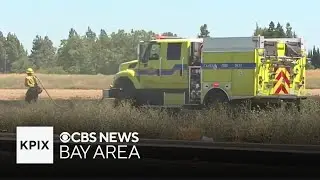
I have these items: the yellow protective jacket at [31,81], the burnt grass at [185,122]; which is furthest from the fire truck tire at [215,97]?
the yellow protective jacket at [31,81]

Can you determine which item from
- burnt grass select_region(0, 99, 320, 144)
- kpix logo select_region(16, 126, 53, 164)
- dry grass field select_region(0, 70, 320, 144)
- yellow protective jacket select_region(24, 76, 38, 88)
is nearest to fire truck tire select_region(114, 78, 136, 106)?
dry grass field select_region(0, 70, 320, 144)

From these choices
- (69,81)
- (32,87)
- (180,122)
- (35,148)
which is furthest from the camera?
(69,81)

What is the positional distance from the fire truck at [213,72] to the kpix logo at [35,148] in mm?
7157

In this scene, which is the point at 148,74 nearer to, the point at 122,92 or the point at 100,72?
the point at 122,92

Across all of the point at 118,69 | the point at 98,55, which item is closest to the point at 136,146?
the point at 118,69

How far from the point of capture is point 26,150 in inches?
317

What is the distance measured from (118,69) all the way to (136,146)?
8961 mm

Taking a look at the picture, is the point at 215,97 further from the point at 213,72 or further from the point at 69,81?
the point at 69,81

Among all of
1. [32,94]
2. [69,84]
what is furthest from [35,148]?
[69,84]

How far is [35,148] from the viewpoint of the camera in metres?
7.96

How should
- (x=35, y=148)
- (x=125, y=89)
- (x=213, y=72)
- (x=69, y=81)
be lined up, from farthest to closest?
(x=69, y=81)
(x=125, y=89)
(x=213, y=72)
(x=35, y=148)

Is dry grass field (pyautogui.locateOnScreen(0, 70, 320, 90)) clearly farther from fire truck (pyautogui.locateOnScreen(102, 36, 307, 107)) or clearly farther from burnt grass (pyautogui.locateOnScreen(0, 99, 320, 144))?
burnt grass (pyautogui.locateOnScreen(0, 99, 320, 144))

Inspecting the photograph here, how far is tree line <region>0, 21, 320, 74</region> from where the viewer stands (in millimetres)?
17625

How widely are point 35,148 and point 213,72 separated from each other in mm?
8013
